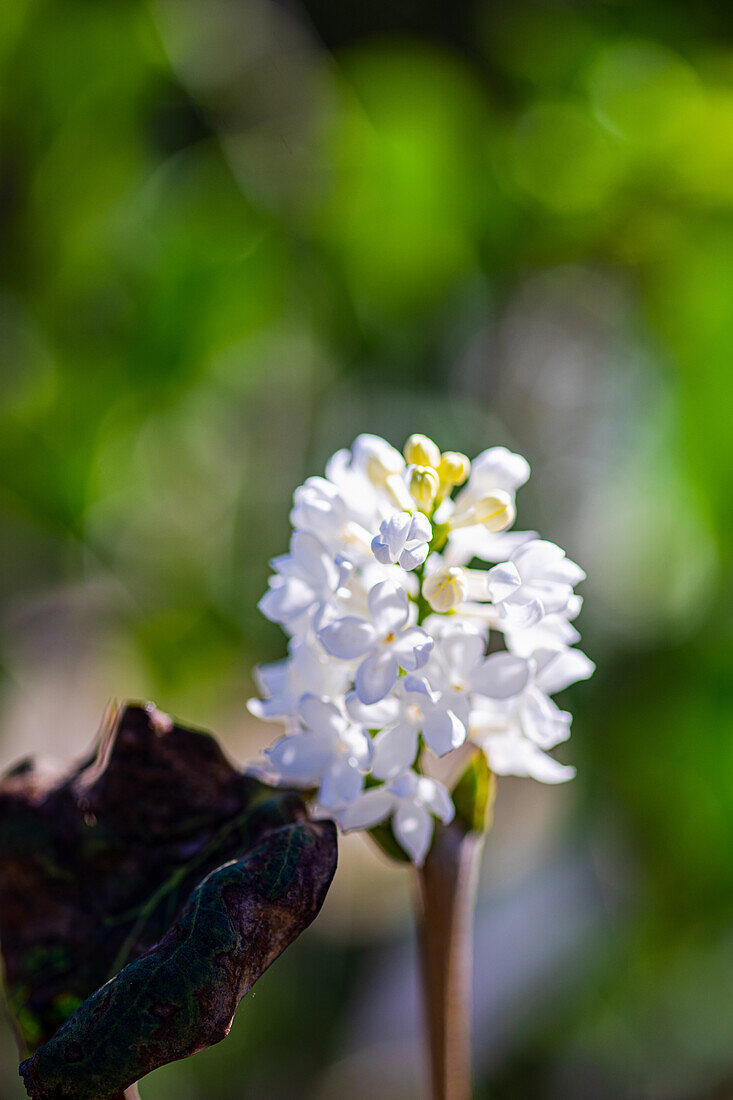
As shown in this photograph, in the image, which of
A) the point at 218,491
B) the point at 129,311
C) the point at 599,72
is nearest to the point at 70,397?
the point at 129,311

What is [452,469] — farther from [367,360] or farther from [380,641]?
[367,360]

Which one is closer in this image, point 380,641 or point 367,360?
point 380,641

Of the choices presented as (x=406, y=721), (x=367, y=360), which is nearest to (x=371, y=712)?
(x=406, y=721)

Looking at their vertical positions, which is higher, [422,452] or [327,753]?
[422,452]

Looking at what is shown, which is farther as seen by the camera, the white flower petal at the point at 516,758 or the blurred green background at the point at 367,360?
the blurred green background at the point at 367,360

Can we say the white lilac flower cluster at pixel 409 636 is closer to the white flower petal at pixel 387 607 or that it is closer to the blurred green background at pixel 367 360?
the white flower petal at pixel 387 607

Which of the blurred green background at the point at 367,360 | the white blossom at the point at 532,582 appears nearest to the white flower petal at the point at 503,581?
the white blossom at the point at 532,582

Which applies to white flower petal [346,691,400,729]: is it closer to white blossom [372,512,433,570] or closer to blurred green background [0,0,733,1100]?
white blossom [372,512,433,570]
